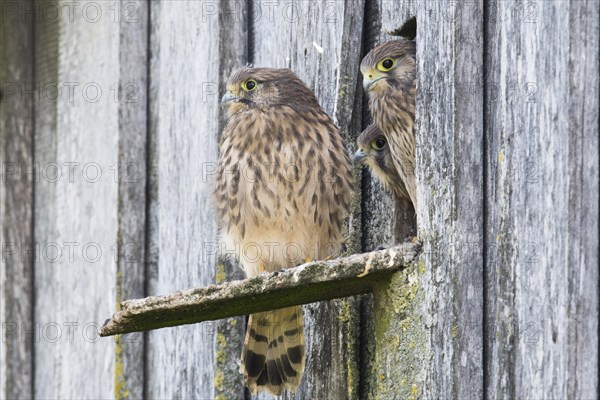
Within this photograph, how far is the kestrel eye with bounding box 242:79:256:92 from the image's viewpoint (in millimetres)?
4273

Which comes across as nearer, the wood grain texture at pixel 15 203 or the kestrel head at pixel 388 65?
the kestrel head at pixel 388 65

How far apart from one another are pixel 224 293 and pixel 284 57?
1.26m

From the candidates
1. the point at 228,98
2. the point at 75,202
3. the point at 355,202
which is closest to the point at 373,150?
the point at 355,202

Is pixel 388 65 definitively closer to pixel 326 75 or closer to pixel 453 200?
pixel 326 75

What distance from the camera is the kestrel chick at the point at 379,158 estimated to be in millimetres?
3951

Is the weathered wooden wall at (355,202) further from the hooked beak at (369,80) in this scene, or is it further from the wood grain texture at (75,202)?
the hooked beak at (369,80)

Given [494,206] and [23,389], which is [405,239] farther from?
[23,389]

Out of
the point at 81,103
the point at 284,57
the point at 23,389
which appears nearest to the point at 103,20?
the point at 81,103

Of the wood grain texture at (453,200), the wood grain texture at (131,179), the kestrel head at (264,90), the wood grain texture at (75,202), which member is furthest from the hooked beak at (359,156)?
the wood grain texture at (75,202)

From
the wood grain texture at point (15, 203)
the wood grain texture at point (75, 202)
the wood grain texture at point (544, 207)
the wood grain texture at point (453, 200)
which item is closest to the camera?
the wood grain texture at point (544, 207)

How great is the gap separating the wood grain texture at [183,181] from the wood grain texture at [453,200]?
1.24 meters

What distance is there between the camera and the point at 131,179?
4.78 m

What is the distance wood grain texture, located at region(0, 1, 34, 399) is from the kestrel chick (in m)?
2.01

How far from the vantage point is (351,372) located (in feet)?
12.5
